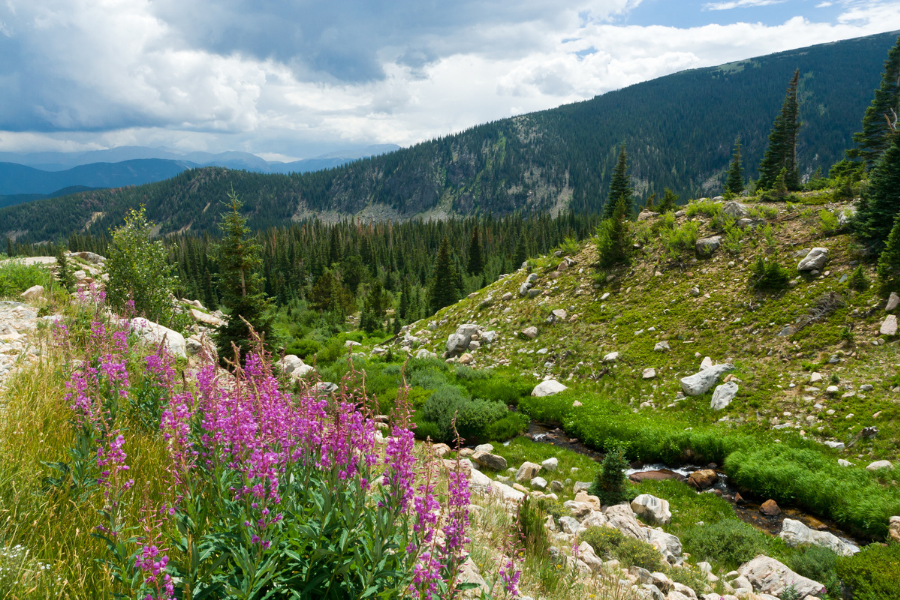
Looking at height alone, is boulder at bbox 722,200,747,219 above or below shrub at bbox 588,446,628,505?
above

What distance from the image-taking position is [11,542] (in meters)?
3.35

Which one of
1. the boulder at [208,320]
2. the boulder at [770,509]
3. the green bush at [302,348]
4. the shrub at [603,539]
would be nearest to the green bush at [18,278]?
the boulder at [208,320]

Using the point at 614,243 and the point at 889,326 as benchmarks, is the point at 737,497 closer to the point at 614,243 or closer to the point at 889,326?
the point at 889,326

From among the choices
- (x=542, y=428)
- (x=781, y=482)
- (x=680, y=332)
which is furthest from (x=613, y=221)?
(x=781, y=482)

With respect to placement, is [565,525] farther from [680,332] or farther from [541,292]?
[541,292]

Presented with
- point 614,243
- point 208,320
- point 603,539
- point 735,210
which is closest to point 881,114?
point 735,210

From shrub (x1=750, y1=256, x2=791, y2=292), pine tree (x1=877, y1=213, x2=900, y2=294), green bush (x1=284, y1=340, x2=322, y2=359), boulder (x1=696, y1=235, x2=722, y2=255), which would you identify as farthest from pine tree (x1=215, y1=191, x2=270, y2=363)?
pine tree (x1=877, y1=213, x2=900, y2=294)

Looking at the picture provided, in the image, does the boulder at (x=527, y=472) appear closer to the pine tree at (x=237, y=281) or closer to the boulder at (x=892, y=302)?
the pine tree at (x=237, y=281)

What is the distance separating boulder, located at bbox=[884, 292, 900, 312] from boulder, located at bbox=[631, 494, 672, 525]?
11.0 meters

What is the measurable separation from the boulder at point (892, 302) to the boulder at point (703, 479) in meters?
8.68

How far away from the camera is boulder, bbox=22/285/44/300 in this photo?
50.0 feet

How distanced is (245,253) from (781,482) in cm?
2104

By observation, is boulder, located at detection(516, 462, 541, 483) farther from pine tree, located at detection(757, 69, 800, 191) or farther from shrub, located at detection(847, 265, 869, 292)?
pine tree, located at detection(757, 69, 800, 191)

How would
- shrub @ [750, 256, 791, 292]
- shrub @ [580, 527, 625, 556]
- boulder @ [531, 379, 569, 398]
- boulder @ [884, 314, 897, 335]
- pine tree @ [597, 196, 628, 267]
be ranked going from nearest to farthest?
shrub @ [580, 527, 625, 556] → boulder @ [884, 314, 897, 335] → shrub @ [750, 256, 791, 292] → boulder @ [531, 379, 569, 398] → pine tree @ [597, 196, 628, 267]
